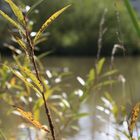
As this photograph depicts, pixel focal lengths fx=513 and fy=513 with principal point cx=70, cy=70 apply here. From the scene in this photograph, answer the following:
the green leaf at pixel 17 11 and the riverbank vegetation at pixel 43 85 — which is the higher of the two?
the green leaf at pixel 17 11

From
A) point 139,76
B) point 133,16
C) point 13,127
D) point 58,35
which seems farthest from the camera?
point 58,35

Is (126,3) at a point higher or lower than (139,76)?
higher

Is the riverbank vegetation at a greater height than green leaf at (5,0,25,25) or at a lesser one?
lesser

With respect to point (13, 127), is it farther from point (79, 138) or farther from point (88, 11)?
point (88, 11)

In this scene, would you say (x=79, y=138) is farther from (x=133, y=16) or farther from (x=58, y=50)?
(x=58, y=50)

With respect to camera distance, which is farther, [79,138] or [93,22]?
[93,22]

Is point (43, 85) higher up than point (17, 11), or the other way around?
point (17, 11)

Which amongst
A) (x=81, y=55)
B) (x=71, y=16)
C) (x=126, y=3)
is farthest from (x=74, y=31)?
(x=126, y=3)

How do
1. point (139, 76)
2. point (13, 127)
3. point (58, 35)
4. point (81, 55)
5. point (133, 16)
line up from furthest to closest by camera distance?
point (58, 35)
point (81, 55)
point (139, 76)
point (13, 127)
point (133, 16)

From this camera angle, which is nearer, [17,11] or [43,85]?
[17,11]

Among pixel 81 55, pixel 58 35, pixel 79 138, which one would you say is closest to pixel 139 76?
pixel 79 138
